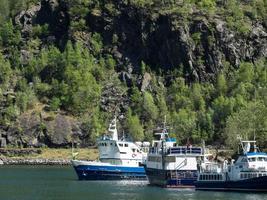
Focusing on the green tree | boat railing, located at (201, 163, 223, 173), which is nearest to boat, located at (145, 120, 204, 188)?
boat railing, located at (201, 163, 223, 173)

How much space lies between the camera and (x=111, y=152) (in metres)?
156

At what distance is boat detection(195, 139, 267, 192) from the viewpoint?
393 feet

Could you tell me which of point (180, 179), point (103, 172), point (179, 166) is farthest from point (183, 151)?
point (103, 172)

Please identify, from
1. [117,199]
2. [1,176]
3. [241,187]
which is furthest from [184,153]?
[1,176]

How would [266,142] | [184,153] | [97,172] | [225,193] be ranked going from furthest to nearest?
[266,142] → [97,172] → [184,153] → [225,193]

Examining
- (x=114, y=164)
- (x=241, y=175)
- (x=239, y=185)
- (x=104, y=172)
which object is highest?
(x=114, y=164)

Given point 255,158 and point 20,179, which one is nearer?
point 255,158

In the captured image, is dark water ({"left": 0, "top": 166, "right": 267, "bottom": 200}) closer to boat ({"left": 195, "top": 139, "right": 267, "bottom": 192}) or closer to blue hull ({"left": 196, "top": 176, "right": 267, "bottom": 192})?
blue hull ({"left": 196, "top": 176, "right": 267, "bottom": 192})

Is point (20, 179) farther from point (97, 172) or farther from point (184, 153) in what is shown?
point (184, 153)

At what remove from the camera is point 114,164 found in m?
155

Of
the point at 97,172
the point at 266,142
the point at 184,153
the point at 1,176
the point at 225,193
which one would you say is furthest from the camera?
the point at 266,142

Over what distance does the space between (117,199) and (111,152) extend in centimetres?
4340

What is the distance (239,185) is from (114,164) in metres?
38.9

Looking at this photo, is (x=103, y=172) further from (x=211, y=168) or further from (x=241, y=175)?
(x=241, y=175)
